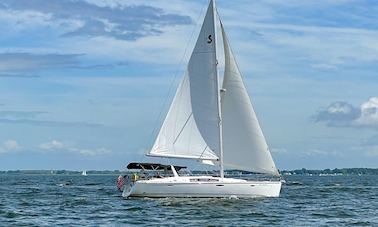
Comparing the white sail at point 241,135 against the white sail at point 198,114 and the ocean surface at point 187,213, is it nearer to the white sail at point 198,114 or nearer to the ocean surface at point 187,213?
the white sail at point 198,114

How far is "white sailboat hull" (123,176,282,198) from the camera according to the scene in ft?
201

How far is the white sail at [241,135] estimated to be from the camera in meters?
64.2

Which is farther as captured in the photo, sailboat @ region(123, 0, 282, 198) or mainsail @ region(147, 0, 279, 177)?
mainsail @ region(147, 0, 279, 177)

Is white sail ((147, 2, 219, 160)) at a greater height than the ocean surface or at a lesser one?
greater

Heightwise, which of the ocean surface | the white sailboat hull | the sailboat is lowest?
the ocean surface

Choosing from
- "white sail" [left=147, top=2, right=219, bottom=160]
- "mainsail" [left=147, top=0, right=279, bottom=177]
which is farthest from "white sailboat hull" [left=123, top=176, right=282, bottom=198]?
"white sail" [left=147, top=2, right=219, bottom=160]

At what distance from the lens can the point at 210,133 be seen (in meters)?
63.0

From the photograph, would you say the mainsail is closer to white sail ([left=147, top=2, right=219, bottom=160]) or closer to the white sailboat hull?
white sail ([left=147, top=2, right=219, bottom=160])

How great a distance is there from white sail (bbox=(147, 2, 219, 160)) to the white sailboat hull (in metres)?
1.88

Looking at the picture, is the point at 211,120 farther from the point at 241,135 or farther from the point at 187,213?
the point at 187,213

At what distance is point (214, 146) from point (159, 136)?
4.10 metres

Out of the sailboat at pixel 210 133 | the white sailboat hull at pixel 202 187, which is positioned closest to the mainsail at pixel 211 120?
the sailboat at pixel 210 133

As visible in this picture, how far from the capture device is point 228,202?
59688mm

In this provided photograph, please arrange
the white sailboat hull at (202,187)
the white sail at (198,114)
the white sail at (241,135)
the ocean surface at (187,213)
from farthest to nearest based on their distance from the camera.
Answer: the white sail at (241,135), the white sail at (198,114), the white sailboat hull at (202,187), the ocean surface at (187,213)
